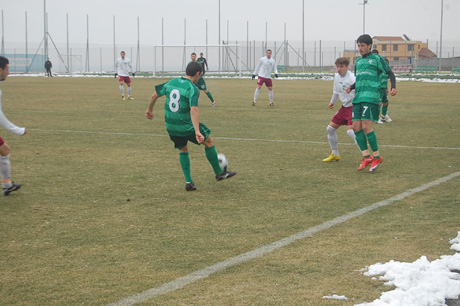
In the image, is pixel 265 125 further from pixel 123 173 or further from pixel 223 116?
pixel 123 173

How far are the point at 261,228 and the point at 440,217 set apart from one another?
1899 millimetres

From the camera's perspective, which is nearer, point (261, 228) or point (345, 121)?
point (261, 228)

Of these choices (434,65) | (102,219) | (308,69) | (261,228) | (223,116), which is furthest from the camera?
(308,69)

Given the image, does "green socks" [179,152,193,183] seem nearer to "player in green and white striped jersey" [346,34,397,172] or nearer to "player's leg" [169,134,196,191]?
"player's leg" [169,134,196,191]

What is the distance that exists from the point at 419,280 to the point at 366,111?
5.31m

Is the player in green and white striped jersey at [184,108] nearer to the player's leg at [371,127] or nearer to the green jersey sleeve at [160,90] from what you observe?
the green jersey sleeve at [160,90]

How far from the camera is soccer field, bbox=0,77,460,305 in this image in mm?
4414

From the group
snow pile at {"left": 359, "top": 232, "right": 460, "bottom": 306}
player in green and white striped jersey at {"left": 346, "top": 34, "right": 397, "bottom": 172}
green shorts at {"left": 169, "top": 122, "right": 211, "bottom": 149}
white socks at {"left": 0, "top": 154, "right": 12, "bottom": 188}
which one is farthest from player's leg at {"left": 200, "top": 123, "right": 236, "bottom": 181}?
snow pile at {"left": 359, "top": 232, "right": 460, "bottom": 306}

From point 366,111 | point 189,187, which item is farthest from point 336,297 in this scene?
point 366,111

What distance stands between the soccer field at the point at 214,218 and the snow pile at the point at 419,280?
157 millimetres

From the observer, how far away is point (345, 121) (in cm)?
1019

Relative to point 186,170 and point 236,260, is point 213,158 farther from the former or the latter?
point 236,260

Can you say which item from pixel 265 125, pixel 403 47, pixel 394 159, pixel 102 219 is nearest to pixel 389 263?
pixel 102 219

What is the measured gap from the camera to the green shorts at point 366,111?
925cm
